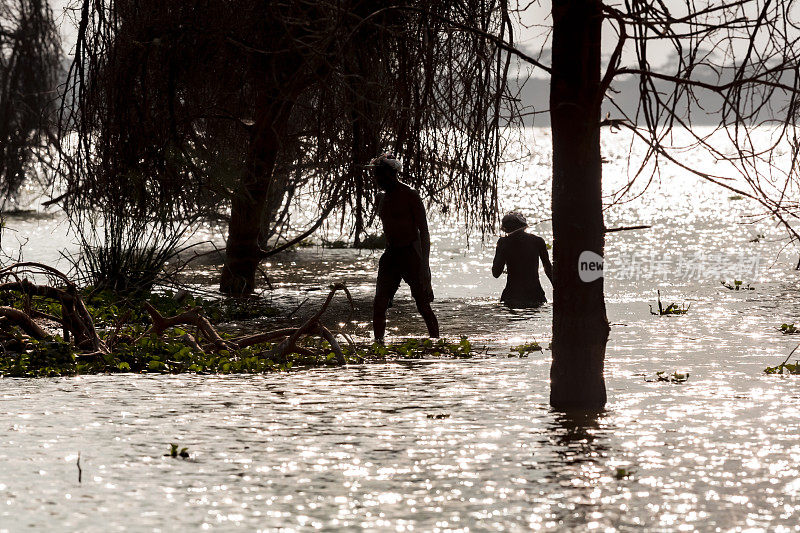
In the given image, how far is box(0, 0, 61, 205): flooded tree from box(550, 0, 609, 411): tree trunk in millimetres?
12334

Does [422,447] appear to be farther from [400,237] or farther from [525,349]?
[400,237]

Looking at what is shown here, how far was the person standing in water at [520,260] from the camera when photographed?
15.9m

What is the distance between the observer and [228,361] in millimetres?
A: 10977

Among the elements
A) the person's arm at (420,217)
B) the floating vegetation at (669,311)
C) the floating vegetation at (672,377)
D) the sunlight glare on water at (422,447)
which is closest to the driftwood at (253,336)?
the sunlight glare on water at (422,447)

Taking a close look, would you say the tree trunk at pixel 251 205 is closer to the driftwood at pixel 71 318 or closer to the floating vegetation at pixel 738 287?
the driftwood at pixel 71 318

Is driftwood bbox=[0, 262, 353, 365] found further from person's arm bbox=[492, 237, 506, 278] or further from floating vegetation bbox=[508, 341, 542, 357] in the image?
person's arm bbox=[492, 237, 506, 278]

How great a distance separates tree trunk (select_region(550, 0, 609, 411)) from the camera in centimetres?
793

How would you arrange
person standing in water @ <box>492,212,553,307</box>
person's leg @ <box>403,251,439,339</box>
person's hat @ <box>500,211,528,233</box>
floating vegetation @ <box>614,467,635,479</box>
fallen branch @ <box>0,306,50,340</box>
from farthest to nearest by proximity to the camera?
person's hat @ <box>500,211,528,233</box> < person standing in water @ <box>492,212,553,307</box> < person's leg @ <box>403,251,439,339</box> < fallen branch @ <box>0,306,50,340</box> < floating vegetation @ <box>614,467,635,479</box>

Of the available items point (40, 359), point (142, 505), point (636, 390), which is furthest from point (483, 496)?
point (40, 359)

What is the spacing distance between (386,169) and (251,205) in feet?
16.7

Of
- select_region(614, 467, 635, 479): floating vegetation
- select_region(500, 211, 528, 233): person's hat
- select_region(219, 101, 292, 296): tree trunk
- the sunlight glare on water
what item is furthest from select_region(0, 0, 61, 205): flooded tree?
select_region(614, 467, 635, 479): floating vegetation

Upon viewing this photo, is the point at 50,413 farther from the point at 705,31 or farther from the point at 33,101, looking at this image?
the point at 33,101

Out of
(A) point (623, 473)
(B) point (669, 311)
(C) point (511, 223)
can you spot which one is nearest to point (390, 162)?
(C) point (511, 223)

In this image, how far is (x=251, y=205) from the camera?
56.1 feet
